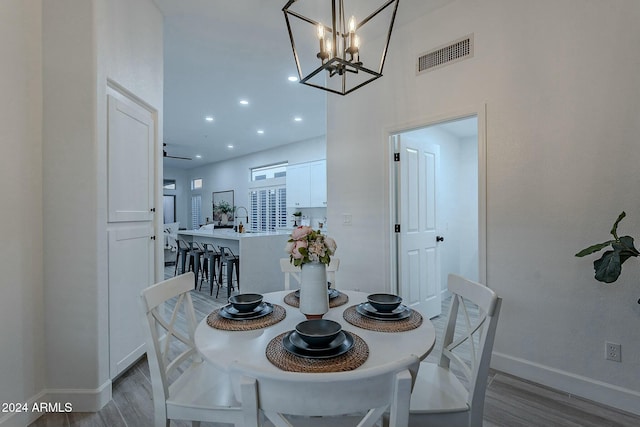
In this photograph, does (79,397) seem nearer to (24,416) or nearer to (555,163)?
(24,416)

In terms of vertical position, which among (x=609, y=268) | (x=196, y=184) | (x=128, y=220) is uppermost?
(x=196, y=184)

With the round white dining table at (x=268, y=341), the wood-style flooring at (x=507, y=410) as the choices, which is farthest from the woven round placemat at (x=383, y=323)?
the wood-style flooring at (x=507, y=410)

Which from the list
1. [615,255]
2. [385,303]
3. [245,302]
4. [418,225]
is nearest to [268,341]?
[245,302]

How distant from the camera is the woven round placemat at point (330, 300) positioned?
1.74 m

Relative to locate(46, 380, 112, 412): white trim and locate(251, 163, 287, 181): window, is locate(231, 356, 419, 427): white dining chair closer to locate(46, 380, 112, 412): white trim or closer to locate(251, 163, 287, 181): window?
locate(46, 380, 112, 412): white trim

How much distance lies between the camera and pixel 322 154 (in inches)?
284

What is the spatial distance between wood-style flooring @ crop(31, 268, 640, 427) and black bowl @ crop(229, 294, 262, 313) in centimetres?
88

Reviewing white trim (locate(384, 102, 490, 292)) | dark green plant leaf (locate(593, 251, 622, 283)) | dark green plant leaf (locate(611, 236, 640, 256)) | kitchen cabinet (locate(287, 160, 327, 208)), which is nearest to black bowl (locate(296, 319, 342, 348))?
dark green plant leaf (locate(593, 251, 622, 283))

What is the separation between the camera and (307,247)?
1.42m

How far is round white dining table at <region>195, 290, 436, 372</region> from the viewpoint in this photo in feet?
3.69

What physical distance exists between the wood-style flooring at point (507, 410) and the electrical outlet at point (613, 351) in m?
0.32

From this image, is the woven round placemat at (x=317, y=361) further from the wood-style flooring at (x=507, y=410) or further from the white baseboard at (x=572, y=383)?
the white baseboard at (x=572, y=383)

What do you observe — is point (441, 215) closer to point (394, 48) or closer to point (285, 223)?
point (394, 48)

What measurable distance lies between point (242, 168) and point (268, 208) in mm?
1759
